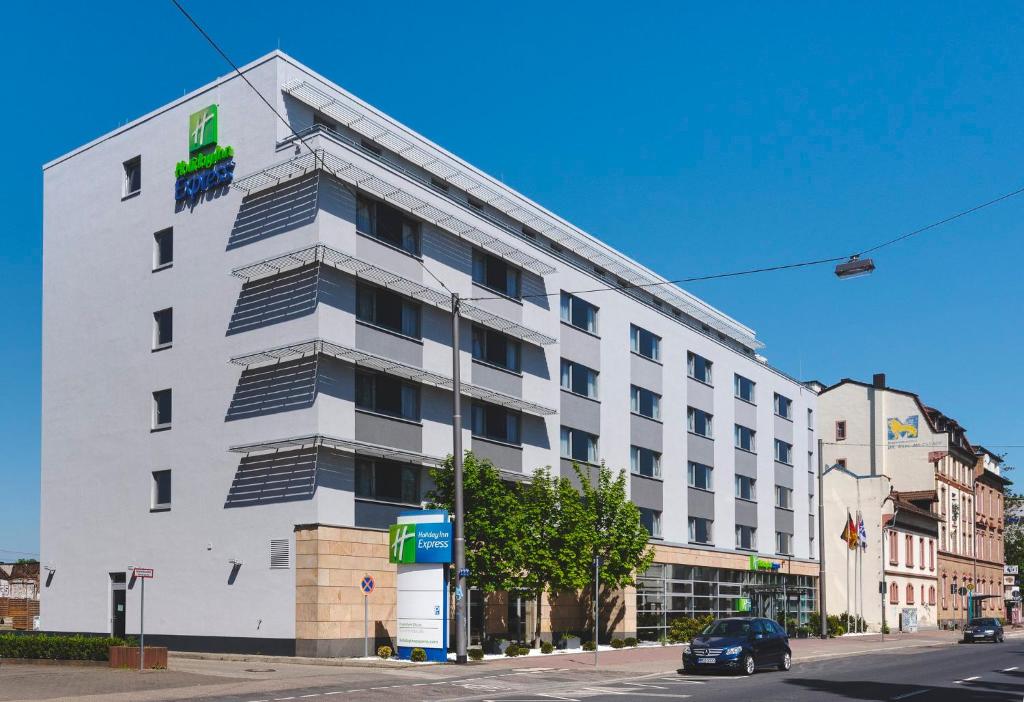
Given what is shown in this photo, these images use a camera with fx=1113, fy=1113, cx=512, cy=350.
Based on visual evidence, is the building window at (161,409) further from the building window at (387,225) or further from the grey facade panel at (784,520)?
the grey facade panel at (784,520)

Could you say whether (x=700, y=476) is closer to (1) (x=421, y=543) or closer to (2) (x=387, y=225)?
(2) (x=387, y=225)

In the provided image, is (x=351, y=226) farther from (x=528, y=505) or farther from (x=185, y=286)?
(x=528, y=505)

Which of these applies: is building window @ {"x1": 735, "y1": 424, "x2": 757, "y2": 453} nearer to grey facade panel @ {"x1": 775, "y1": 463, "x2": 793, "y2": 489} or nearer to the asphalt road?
grey facade panel @ {"x1": 775, "y1": 463, "x2": 793, "y2": 489}

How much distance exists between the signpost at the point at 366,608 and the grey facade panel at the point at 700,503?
2457cm

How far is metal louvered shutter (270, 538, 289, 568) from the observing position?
33.5 metres

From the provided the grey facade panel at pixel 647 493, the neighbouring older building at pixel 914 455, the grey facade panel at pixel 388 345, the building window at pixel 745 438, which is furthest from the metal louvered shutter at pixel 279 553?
the neighbouring older building at pixel 914 455

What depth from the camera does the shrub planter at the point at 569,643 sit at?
134 feet

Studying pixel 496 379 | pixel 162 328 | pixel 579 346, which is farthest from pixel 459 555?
pixel 579 346

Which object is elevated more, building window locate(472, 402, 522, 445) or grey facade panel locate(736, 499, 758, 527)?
building window locate(472, 402, 522, 445)

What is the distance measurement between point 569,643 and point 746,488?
960 inches

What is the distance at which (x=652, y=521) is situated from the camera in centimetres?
5181

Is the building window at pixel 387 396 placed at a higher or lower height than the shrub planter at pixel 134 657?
higher

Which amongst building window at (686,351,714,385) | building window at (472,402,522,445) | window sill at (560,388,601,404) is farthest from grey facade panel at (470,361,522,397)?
building window at (686,351,714,385)

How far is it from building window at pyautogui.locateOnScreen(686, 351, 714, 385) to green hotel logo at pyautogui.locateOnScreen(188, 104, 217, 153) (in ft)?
92.8
